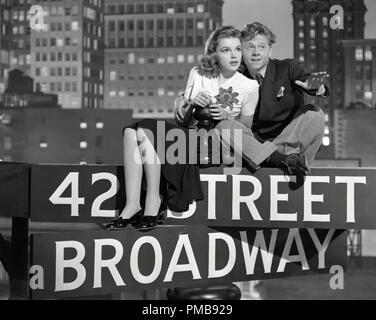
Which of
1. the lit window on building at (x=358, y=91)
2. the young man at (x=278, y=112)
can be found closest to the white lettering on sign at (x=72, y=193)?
the young man at (x=278, y=112)

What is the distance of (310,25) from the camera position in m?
131

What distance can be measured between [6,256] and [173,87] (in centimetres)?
11303

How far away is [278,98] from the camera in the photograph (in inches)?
181

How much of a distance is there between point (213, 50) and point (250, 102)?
45 centimetres

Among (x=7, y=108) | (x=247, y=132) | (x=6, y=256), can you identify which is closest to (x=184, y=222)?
(x=247, y=132)

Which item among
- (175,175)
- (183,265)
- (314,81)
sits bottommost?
(183,265)

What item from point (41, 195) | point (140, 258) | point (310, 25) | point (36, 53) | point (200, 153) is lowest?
point (140, 258)

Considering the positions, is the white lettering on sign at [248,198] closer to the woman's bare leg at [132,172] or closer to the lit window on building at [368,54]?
the woman's bare leg at [132,172]

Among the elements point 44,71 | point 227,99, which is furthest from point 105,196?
point 44,71

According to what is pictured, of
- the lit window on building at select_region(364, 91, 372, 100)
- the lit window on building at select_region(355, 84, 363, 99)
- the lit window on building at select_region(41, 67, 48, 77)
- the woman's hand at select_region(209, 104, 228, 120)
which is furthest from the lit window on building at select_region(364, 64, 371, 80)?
the woman's hand at select_region(209, 104, 228, 120)

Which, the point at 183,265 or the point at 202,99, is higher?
the point at 202,99

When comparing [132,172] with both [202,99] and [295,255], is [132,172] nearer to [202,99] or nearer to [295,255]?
[202,99]
